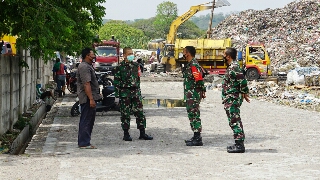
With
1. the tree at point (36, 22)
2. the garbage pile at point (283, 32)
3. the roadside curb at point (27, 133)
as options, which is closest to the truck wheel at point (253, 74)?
the garbage pile at point (283, 32)

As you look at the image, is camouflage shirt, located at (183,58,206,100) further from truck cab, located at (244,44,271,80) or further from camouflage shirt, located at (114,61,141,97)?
truck cab, located at (244,44,271,80)

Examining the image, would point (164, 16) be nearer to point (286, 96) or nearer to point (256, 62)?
point (256, 62)

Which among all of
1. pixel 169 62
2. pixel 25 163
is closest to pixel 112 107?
pixel 25 163

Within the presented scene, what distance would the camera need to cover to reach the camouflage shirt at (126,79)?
1290 cm

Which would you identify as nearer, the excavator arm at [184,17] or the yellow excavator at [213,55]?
the yellow excavator at [213,55]

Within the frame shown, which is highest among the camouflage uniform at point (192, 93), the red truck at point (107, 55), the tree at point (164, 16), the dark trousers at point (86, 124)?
the tree at point (164, 16)

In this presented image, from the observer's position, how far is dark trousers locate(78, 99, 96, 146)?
465 inches

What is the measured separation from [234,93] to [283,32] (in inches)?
1882

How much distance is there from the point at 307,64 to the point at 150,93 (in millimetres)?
18293

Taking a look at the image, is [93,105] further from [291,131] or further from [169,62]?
[169,62]

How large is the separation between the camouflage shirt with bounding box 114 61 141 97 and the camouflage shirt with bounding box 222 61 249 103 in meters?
2.14

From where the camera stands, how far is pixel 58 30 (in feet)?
39.8

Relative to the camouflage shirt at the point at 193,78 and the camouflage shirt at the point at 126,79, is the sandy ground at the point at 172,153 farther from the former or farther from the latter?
the camouflage shirt at the point at 193,78

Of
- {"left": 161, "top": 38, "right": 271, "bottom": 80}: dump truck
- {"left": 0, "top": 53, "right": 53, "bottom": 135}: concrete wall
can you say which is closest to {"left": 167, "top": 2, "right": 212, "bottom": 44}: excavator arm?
{"left": 161, "top": 38, "right": 271, "bottom": 80}: dump truck
